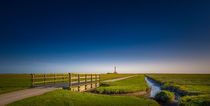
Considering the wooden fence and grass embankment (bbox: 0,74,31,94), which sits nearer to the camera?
grass embankment (bbox: 0,74,31,94)

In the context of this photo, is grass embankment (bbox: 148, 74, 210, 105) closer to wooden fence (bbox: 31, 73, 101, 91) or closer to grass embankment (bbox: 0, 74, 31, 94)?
wooden fence (bbox: 31, 73, 101, 91)

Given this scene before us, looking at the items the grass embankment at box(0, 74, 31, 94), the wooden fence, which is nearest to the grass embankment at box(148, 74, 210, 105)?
the wooden fence

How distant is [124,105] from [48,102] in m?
5.74

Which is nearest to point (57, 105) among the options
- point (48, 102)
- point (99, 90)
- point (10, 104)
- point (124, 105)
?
point (48, 102)

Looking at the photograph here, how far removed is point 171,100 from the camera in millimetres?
13648

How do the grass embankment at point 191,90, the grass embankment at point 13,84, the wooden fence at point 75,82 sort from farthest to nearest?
the wooden fence at point 75,82, the grass embankment at point 13,84, the grass embankment at point 191,90

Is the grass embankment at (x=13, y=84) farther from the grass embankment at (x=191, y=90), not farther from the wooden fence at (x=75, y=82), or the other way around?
the grass embankment at (x=191, y=90)

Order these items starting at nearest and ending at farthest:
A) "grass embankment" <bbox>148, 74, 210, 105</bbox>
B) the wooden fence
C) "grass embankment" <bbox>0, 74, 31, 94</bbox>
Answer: "grass embankment" <bbox>148, 74, 210, 105</bbox>
"grass embankment" <bbox>0, 74, 31, 94</bbox>
the wooden fence

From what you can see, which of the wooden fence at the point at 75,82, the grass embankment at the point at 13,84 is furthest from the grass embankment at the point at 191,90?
the grass embankment at the point at 13,84

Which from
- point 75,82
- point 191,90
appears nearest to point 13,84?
point 75,82

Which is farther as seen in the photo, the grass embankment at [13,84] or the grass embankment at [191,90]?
the grass embankment at [13,84]

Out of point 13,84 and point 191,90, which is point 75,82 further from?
point 191,90

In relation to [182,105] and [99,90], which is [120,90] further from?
[182,105]

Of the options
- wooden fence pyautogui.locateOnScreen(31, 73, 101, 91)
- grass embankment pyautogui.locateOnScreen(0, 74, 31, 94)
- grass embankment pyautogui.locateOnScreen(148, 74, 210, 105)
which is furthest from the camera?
wooden fence pyautogui.locateOnScreen(31, 73, 101, 91)
